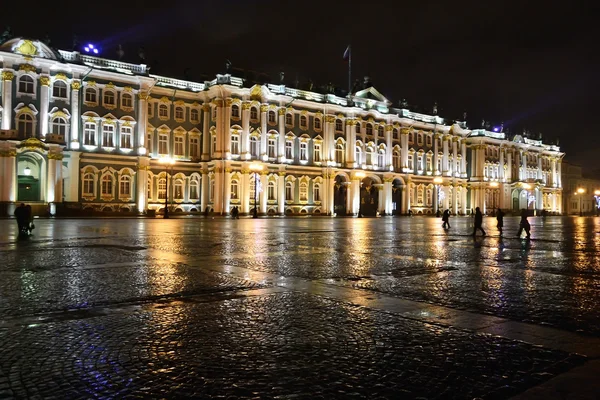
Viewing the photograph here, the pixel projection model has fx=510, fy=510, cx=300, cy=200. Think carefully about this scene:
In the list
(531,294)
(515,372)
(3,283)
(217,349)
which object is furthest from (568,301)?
(3,283)

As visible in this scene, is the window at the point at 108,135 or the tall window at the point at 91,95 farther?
the window at the point at 108,135

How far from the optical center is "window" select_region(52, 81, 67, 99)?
48.3 m

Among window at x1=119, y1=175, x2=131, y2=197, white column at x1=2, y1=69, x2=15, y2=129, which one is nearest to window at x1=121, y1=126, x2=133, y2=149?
window at x1=119, y1=175, x2=131, y2=197

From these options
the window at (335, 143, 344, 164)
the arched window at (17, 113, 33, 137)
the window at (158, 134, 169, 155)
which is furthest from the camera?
the window at (335, 143, 344, 164)

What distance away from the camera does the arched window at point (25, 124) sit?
4650cm

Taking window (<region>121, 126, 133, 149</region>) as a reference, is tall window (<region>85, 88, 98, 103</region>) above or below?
above

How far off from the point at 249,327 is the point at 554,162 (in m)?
111

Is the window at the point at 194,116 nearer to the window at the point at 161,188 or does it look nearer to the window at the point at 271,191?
the window at the point at 161,188

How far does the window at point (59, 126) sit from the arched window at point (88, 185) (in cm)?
466

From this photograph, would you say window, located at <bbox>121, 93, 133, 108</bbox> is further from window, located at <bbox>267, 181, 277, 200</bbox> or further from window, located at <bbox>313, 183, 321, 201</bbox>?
window, located at <bbox>313, 183, 321, 201</bbox>

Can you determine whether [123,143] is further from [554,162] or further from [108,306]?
[554,162]

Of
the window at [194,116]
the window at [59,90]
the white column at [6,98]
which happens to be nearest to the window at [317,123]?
the window at [194,116]

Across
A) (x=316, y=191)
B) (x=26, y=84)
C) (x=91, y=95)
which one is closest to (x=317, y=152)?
(x=316, y=191)

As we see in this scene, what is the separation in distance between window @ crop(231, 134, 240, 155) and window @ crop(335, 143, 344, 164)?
14.6 m
